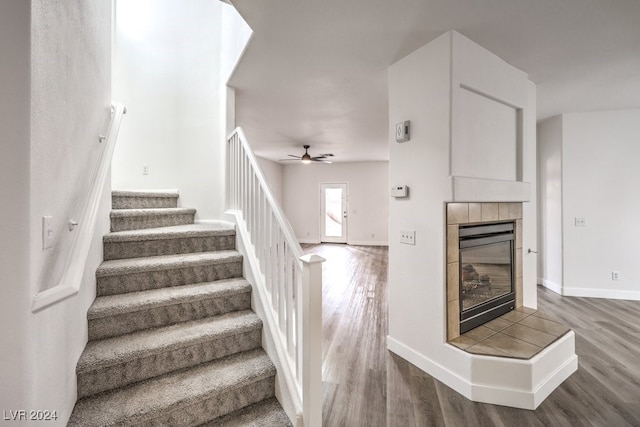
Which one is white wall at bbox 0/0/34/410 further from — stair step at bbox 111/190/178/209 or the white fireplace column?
the white fireplace column

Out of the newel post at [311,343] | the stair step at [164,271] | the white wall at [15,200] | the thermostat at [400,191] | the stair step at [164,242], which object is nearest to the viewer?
the white wall at [15,200]

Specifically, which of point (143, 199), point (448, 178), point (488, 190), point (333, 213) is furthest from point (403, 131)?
point (333, 213)

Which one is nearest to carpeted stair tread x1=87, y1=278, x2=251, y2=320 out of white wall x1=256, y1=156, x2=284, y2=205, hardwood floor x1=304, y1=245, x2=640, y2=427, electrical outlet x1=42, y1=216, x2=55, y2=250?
electrical outlet x1=42, y1=216, x2=55, y2=250

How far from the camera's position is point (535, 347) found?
1.94m

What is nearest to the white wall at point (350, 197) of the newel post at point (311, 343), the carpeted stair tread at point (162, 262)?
the carpeted stair tread at point (162, 262)

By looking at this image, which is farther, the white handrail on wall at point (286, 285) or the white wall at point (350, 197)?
the white wall at point (350, 197)

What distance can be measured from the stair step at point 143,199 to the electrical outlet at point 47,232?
6.05ft

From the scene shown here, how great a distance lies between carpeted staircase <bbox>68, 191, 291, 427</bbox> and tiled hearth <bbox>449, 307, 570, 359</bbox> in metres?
1.41

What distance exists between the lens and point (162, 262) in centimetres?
201

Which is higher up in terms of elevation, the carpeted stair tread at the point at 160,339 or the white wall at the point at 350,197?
the white wall at the point at 350,197

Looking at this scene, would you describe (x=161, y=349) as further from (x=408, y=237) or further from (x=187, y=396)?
(x=408, y=237)

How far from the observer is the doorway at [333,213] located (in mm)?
8562

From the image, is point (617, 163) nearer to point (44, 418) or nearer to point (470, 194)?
point (470, 194)

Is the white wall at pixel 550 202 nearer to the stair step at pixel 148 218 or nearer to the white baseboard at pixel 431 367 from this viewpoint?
the white baseboard at pixel 431 367
